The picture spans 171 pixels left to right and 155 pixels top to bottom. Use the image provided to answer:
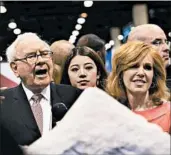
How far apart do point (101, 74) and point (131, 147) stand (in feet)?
0.91

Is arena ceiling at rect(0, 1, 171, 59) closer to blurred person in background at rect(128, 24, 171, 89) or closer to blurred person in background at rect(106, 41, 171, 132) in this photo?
blurred person in background at rect(128, 24, 171, 89)

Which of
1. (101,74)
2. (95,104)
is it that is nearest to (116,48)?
(101,74)

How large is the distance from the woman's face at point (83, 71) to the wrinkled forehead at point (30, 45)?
10 cm

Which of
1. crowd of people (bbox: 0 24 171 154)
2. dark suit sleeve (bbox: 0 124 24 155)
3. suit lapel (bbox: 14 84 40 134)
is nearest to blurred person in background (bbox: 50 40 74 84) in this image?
crowd of people (bbox: 0 24 171 154)

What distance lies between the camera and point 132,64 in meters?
1.39

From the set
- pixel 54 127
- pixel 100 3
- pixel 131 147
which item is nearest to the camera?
pixel 131 147

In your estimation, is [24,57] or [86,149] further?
[24,57]

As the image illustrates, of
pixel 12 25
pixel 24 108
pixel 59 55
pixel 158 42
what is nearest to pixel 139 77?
pixel 158 42

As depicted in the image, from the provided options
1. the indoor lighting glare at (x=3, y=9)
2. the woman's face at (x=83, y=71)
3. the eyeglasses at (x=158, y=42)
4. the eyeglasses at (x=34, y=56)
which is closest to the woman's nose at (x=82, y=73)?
the woman's face at (x=83, y=71)

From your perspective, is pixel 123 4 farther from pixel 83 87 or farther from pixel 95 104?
pixel 95 104

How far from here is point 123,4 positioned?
5.58 feet

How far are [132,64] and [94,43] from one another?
0.19 meters

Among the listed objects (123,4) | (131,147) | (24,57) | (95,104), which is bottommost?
(131,147)

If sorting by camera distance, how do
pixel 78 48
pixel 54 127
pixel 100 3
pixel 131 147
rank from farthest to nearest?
pixel 100 3 → pixel 78 48 → pixel 54 127 → pixel 131 147
